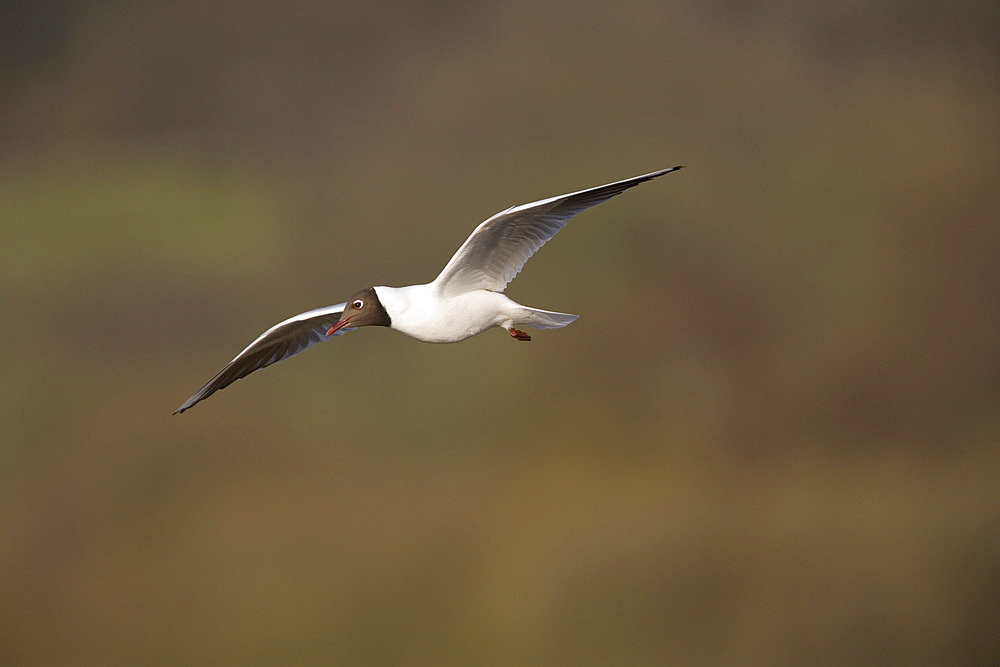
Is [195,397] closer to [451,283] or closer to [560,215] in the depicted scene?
[451,283]

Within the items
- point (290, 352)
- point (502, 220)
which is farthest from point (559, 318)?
point (290, 352)

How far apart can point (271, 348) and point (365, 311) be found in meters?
0.43

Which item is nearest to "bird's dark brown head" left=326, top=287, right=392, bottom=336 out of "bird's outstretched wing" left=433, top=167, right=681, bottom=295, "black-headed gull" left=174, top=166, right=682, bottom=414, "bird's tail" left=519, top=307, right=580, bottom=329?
"black-headed gull" left=174, top=166, right=682, bottom=414

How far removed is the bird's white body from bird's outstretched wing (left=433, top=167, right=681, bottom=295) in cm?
3

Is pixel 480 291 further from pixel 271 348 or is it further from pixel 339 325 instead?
pixel 271 348

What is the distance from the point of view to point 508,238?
1.79 meters

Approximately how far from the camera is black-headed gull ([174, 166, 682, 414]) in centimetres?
168

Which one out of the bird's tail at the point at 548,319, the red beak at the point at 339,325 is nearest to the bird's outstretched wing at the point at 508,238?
the bird's tail at the point at 548,319

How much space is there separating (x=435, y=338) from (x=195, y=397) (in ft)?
2.25

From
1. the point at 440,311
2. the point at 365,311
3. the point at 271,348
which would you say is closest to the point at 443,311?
the point at 440,311

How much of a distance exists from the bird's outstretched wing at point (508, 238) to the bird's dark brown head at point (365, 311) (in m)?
0.13

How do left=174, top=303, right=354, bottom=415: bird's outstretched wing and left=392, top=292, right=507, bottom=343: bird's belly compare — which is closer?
left=392, top=292, right=507, bottom=343: bird's belly

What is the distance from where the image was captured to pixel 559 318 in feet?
5.82

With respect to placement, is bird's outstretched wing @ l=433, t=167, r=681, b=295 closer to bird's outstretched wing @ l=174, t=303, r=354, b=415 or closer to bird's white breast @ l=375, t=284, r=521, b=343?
bird's white breast @ l=375, t=284, r=521, b=343
